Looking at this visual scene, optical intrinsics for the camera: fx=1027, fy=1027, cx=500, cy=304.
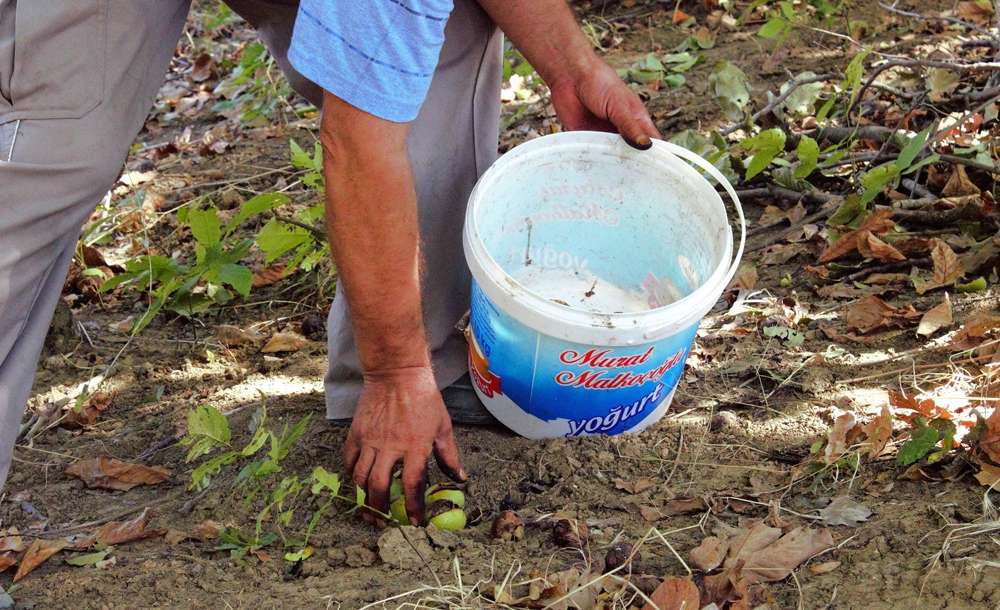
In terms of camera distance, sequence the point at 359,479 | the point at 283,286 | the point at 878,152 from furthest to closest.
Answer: the point at 283,286 < the point at 878,152 < the point at 359,479

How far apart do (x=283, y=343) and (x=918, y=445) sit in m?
1.62

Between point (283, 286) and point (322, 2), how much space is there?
1523mm

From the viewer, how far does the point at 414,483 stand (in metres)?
1.96

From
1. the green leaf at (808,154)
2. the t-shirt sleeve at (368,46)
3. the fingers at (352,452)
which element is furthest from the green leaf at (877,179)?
the fingers at (352,452)

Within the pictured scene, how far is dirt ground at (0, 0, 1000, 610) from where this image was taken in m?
1.74

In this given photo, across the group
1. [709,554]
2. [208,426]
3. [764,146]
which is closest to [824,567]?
[709,554]

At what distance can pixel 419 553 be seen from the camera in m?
1.85

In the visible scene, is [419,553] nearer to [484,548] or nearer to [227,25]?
[484,548]

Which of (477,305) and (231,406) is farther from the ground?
(477,305)

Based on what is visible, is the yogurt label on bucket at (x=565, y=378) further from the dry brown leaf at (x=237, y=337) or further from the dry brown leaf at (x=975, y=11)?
the dry brown leaf at (x=975, y=11)

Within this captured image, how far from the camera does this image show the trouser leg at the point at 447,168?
227cm

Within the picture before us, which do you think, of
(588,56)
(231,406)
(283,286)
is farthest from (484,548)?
(283,286)

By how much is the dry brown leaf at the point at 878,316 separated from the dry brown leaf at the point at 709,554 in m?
0.90

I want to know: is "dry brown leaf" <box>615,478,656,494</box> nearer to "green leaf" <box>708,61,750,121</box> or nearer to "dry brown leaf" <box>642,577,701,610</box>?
"dry brown leaf" <box>642,577,701,610</box>
